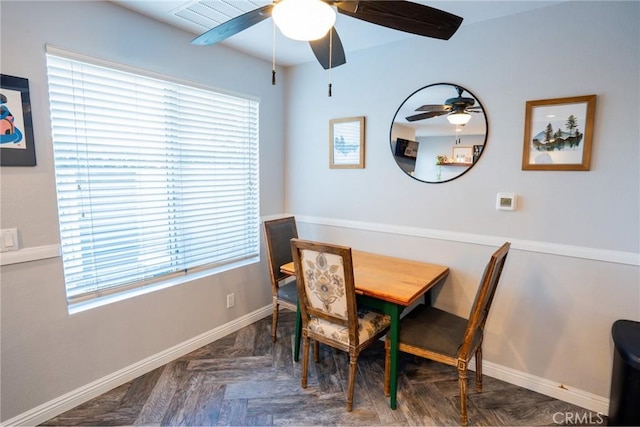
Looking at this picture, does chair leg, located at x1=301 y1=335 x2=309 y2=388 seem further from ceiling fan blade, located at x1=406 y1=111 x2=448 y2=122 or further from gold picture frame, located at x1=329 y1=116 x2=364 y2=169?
ceiling fan blade, located at x1=406 y1=111 x2=448 y2=122

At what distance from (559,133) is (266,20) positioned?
2018 millimetres

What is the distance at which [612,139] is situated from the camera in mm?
1830

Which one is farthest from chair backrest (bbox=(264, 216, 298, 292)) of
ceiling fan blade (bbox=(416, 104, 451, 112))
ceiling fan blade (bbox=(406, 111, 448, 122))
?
ceiling fan blade (bbox=(416, 104, 451, 112))

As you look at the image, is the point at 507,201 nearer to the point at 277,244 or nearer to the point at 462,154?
the point at 462,154

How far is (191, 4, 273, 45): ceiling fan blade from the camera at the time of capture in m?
1.41

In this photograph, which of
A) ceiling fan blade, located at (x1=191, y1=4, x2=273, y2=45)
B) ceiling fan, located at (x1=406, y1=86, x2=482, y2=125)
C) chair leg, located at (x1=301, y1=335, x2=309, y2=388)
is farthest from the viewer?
ceiling fan, located at (x1=406, y1=86, x2=482, y2=125)

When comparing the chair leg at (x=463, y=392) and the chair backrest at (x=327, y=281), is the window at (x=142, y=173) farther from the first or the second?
the chair leg at (x=463, y=392)

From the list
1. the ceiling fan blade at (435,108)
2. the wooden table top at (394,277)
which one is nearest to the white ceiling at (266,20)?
the ceiling fan blade at (435,108)

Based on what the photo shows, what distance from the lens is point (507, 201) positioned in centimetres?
214

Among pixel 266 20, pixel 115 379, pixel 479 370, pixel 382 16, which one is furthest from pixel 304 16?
pixel 115 379

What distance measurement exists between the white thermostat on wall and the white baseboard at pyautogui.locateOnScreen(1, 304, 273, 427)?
2.33m

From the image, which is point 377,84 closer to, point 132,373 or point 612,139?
point 612,139

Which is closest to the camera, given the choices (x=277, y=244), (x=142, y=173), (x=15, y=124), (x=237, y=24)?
(x=237, y=24)

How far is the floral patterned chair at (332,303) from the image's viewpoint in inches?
71.4
